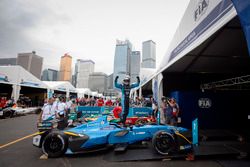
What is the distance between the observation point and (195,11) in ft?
13.0

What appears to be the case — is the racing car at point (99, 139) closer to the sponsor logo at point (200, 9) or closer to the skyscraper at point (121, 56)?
the sponsor logo at point (200, 9)

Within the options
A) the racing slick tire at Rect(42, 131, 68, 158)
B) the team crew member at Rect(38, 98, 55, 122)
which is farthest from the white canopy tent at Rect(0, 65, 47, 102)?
the racing slick tire at Rect(42, 131, 68, 158)

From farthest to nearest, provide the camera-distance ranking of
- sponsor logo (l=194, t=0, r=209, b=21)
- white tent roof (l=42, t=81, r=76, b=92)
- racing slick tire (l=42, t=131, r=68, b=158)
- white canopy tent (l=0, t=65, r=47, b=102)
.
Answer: white tent roof (l=42, t=81, r=76, b=92)
white canopy tent (l=0, t=65, r=47, b=102)
sponsor logo (l=194, t=0, r=209, b=21)
racing slick tire (l=42, t=131, r=68, b=158)

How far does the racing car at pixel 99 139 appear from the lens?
314cm

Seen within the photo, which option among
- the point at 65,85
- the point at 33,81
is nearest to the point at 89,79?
the point at 65,85

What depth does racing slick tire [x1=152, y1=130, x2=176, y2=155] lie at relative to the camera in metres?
3.21

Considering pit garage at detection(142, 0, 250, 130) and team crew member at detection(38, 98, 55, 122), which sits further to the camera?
team crew member at detection(38, 98, 55, 122)

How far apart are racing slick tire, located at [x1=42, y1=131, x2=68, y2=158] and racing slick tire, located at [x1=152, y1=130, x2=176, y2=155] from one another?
2.08 metres

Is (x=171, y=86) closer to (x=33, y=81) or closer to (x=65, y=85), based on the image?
(x=33, y=81)

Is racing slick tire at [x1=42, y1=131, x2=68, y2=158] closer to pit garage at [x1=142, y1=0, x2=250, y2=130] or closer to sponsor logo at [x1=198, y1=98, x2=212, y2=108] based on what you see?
pit garage at [x1=142, y1=0, x2=250, y2=130]

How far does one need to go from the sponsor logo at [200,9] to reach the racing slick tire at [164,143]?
10.5ft

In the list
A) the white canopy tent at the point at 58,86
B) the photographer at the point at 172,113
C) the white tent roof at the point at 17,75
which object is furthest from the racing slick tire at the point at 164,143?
the white canopy tent at the point at 58,86

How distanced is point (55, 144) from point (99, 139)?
1032mm

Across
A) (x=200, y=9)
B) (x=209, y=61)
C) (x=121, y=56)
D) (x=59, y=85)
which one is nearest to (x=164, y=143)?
(x=200, y=9)
